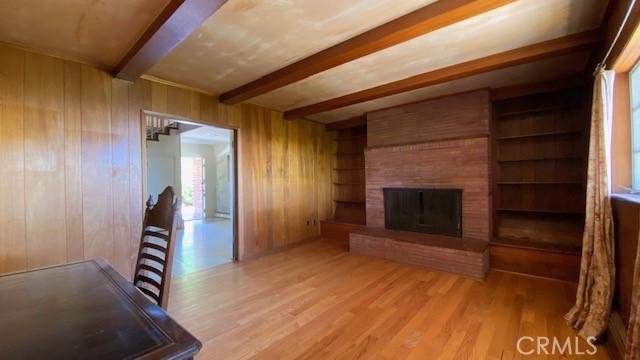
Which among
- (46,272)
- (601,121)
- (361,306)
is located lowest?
(361,306)

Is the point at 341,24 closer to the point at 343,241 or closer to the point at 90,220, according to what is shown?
the point at 90,220

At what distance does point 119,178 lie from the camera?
110 inches

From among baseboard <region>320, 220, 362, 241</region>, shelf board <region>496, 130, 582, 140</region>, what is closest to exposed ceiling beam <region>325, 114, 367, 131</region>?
baseboard <region>320, 220, 362, 241</region>

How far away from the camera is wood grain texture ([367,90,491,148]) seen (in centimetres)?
356

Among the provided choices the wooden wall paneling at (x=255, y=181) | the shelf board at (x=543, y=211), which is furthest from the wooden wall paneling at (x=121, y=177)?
the shelf board at (x=543, y=211)

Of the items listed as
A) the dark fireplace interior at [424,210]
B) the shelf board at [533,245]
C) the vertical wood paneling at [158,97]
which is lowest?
the shelf board at [533,245]

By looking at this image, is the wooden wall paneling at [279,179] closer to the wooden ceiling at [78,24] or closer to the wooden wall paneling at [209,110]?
the wooden wall paneling at [209,110]

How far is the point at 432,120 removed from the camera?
395 centimetres

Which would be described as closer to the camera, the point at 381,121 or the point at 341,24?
the point at 341,24

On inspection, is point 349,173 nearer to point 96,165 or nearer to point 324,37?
point 324,37

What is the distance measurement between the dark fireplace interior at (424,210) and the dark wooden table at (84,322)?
3.75 metres

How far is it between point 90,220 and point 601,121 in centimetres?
460

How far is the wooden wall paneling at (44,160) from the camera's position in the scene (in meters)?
2.32

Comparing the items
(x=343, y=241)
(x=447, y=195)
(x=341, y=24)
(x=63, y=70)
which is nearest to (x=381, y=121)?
(x=447, y=195)
